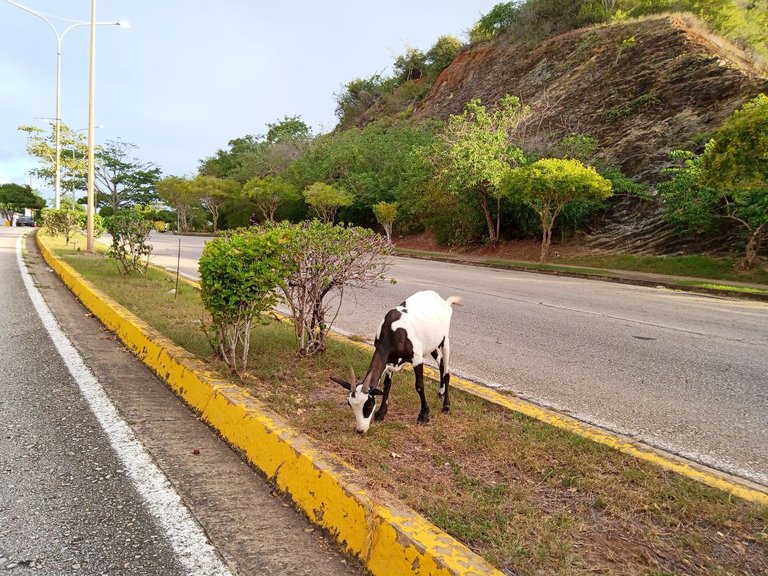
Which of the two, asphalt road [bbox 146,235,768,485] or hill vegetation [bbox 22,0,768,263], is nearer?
asphalt road [bbox 146,235,768,485]

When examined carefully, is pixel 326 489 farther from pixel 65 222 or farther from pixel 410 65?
pixel 410 65

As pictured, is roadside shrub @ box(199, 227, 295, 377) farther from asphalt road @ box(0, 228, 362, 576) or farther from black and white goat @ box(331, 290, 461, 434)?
black and white goat @ box(331, 290, 461, 434)

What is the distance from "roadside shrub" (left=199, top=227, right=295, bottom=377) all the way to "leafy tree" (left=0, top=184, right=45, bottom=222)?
69325 mm

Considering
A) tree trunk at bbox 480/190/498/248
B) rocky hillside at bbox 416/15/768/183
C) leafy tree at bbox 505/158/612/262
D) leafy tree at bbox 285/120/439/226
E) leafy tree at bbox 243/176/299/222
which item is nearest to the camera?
leafy tree at bbox 505/158/612/262

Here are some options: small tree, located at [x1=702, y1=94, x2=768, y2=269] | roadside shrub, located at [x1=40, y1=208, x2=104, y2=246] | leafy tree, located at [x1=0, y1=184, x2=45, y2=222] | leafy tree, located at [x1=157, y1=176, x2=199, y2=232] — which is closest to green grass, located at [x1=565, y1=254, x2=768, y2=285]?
A: small tree, located at [x1=702, y1=94, x2=768, y2=269]

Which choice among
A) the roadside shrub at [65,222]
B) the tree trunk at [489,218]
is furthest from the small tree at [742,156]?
the roadside shrub at [65,222]

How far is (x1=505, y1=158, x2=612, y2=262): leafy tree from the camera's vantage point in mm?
19000

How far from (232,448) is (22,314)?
5659 mm

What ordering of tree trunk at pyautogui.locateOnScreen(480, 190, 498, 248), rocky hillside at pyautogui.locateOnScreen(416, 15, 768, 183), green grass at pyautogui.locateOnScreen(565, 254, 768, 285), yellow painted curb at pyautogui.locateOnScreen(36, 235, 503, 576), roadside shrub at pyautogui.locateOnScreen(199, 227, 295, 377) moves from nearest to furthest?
1. yellow painted curb at pyautogui.locateOnScreen(36, 235, 503, 576)
2. roadside shrub at pyautogui.locateOnScreen(199, 227, 295, 377)
3. green grass at pyautogui.locateOnScreen(565, 254, 768, 285)
4. rocky hillside at pyautogui.locateOnScreen(416, 15, 768, 183)
5. tree trunk at pyautogui.locateOnScreen(480, 190, 498, 248)

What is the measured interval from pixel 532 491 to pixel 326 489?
1108 mm

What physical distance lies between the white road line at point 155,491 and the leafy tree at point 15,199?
6922cm

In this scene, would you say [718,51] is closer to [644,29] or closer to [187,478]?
[644,29]

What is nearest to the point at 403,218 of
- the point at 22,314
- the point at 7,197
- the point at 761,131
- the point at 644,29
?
the point at 644,29

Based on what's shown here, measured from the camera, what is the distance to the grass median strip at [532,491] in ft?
7.68
